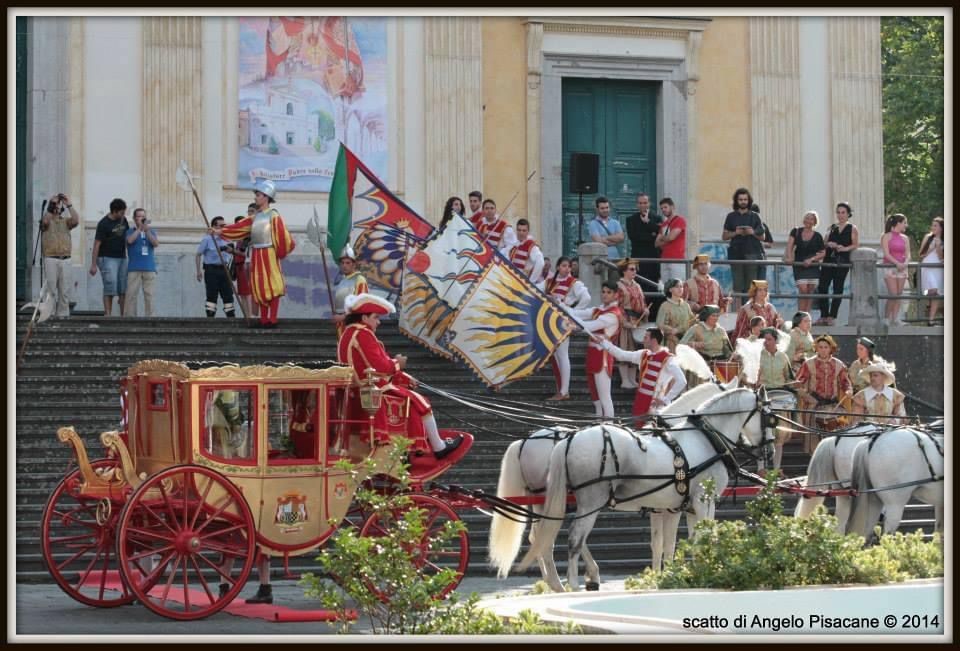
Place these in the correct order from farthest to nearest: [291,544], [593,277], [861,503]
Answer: [593,277] → [861,503] → [291,544]

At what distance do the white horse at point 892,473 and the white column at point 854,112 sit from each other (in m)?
13.5

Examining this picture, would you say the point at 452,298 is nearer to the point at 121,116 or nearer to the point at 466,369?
the point at 466,369

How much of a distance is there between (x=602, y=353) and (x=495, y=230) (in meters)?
4.12

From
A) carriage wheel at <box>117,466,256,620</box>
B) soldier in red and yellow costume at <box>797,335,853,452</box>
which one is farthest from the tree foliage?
carriage wheel at <box>117,466,256,620</box>

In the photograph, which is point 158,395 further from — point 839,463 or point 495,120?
point 495,120

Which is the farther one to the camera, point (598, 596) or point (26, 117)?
point (26, 117)

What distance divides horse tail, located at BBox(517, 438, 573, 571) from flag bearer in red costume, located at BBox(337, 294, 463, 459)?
3.06ft

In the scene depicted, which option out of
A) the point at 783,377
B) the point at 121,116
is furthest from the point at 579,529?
the point at 121,116

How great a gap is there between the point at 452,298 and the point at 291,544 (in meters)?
8.44

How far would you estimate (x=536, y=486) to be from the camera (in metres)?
16.3

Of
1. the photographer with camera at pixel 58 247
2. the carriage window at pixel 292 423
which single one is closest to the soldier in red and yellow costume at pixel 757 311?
the photographer with camera at pixel 58 247

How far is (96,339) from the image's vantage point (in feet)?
71.9

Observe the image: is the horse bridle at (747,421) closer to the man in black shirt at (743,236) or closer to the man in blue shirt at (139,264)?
the man in black shirt at (743,236)

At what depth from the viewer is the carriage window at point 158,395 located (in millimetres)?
14461
